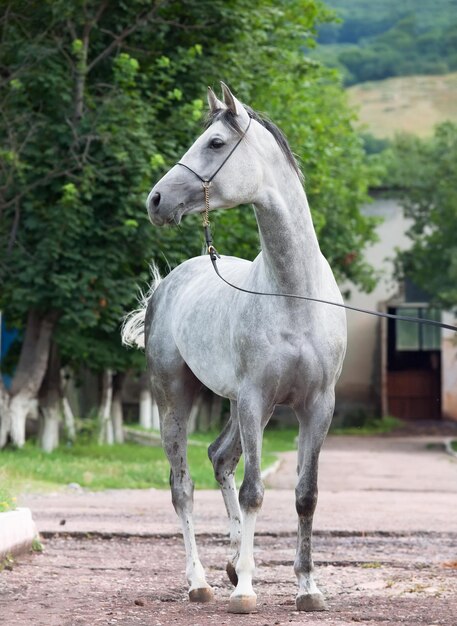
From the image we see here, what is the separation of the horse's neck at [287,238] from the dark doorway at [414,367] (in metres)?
51.6

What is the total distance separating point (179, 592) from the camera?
28.7 ft

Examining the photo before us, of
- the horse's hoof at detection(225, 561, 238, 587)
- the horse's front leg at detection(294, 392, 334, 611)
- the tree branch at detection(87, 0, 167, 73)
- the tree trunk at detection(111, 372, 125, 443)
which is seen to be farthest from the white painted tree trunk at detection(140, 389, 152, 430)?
the horse's front leg at detection(294, 392, 334, 611)

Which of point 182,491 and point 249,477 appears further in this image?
point 182,491

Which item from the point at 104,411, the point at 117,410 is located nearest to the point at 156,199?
the point at 104,411

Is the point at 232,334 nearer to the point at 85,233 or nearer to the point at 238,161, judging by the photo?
the point at 238,161

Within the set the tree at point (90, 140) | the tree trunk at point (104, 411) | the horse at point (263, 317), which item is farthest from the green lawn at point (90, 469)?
the horse at point (263, 317)

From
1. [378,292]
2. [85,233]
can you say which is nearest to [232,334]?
[85,233]

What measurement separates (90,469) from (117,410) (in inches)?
568

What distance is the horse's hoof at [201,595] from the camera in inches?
327

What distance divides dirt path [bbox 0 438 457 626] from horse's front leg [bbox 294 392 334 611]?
25 cm

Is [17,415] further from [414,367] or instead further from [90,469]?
[414,367]

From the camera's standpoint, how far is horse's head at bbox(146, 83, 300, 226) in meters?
7.81

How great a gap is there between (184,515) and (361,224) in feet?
140

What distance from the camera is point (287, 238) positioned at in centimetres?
808
